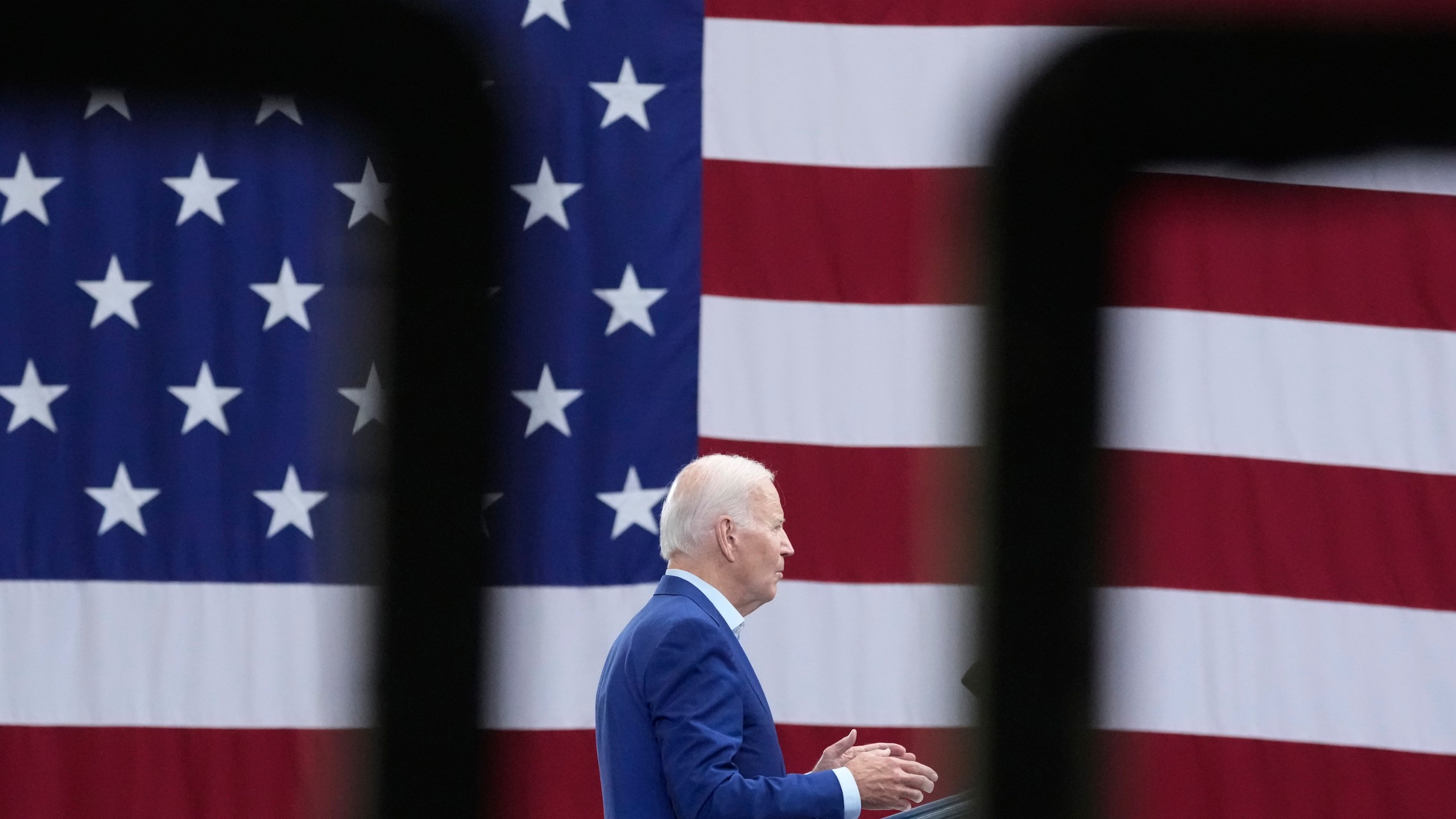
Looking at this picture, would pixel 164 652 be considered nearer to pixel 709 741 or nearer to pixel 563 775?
pixel 563 775

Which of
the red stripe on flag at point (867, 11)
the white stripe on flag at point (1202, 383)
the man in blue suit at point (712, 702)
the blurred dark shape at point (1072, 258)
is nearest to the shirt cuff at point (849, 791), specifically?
the man in blue suit at point (712, 702)

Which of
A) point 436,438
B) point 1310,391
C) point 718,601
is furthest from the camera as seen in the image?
point 1310,391

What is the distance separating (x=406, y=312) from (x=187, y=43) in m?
0.11

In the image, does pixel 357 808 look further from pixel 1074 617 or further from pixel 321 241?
pixel 321 241

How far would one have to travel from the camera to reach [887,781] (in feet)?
3.75

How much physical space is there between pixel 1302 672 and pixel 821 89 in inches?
57.9

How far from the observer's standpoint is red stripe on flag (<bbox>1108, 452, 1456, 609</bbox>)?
2750 mm

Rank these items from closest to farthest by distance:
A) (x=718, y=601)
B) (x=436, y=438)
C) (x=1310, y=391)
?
(x=436, y=438), (x=718, y=601), (x=1310, y=391)

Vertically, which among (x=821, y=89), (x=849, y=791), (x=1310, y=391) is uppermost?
(x=821, y=89)

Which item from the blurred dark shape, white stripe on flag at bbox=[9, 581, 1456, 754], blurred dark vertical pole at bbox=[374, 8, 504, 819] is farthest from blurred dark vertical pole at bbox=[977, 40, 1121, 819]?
white stripe on flag at bbox=[9, 581, 1456, 754]

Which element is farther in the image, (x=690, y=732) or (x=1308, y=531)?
(x=1308, y=531)

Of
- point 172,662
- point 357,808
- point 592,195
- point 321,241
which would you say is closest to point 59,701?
point 172,662

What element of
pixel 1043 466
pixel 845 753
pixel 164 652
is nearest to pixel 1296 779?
pixel 845 753

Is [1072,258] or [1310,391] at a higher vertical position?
[1310,391]
